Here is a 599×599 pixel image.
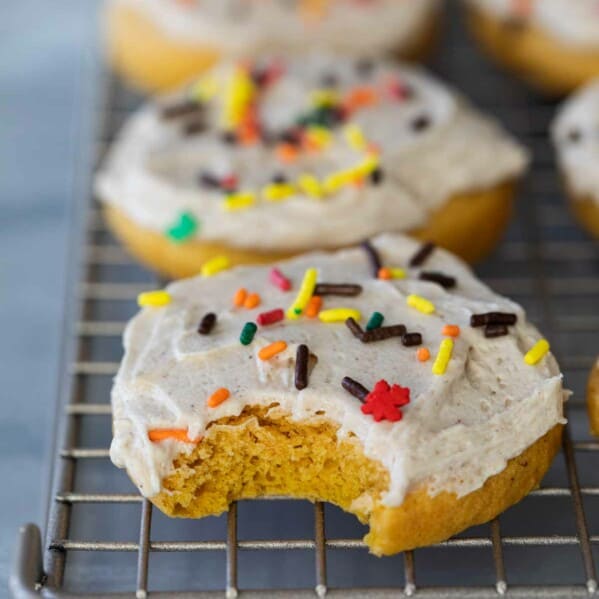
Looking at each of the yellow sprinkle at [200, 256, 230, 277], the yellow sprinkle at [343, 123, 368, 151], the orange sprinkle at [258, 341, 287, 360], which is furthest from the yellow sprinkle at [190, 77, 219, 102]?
the orange sprinkle at [258, 341, 287, 360]

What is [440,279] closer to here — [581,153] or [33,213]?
[581,153]

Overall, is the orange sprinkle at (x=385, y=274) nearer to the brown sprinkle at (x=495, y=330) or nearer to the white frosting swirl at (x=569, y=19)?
the brown sprinkle at (x=495, y=330)

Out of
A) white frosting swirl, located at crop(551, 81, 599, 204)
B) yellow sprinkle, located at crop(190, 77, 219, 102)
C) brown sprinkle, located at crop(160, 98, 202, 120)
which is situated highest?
white frosting swirl, located at crop(551, 81, 599, 204)

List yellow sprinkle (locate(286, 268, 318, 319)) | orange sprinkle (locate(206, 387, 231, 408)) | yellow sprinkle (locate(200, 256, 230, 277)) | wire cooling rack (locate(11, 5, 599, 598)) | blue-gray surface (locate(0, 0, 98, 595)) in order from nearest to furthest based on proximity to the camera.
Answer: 1. wire cooling rack (locate(11, 5, 599, 598))
2. orange sprinkle (locate(206, 387, 231, 408))
3. yellow sprinkle (locate(286, 268, 318, 319))
4. yellow sprinkle (locate(200, 256, 230, 277))
5. blue-gray surface (locate(0, 0, 98, 595))

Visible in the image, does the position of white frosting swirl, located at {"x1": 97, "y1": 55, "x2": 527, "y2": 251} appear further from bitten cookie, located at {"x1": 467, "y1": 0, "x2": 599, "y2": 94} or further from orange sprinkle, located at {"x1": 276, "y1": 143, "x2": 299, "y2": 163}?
bitten cookie, located at {"x1": 467, "y1": 0, "x2": 599, "y2": 94}

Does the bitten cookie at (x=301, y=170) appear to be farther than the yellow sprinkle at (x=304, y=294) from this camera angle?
Yes

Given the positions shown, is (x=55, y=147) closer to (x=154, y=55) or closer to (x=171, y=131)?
(x=154, y=55)

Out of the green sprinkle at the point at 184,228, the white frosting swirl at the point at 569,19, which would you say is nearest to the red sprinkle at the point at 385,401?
the green sprinkle at the point at 184,228
